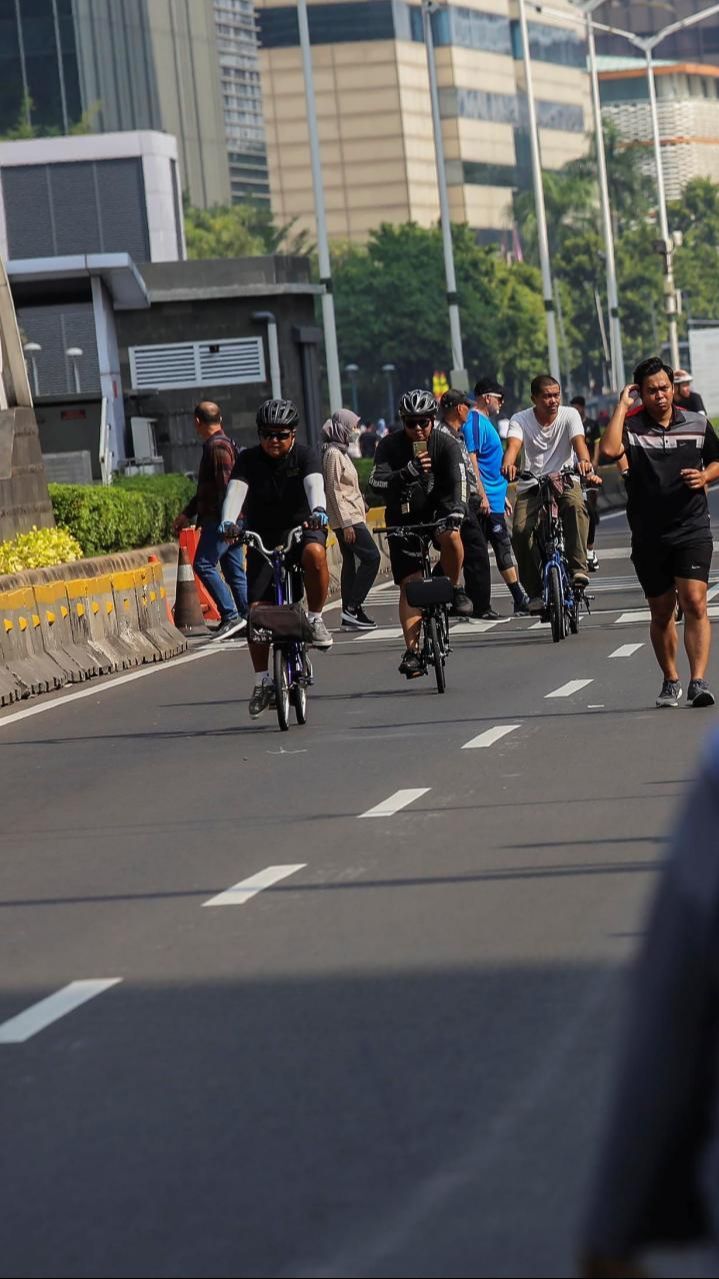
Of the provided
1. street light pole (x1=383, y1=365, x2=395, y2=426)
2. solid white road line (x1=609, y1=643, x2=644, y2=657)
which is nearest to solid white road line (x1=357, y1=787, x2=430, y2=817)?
solid white road line (x1=609, y1=643, x2=644, y2=657)

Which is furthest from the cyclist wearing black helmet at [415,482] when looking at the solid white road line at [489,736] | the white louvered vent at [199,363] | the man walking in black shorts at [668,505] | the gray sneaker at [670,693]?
the white louvered vent at [199,363]

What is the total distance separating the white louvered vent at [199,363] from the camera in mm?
50500

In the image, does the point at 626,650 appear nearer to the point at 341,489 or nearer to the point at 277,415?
the point at 277,415

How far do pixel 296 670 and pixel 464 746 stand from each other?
6.14 feet

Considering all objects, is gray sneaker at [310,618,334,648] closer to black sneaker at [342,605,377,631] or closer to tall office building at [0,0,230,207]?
black sneaker at [342,605,377,631]

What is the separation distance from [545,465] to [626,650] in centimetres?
179

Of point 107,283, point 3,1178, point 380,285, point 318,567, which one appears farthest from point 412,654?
point 380,285

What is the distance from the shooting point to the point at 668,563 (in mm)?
13180

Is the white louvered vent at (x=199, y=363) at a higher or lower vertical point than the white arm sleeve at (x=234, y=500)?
higher

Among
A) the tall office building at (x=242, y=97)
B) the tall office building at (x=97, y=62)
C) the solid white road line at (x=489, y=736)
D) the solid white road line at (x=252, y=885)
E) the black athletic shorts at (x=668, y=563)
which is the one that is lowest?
the solid white road line at (x=489, y=736)

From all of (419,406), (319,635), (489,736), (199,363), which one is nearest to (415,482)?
(419,406)

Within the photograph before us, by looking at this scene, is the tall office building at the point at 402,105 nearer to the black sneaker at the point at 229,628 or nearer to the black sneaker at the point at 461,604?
the black sneaker at the point at 229,628

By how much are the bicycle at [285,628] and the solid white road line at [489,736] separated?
48.0 inches

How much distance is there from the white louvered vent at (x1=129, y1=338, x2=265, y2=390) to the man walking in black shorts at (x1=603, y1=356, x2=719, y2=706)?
37532 mm
